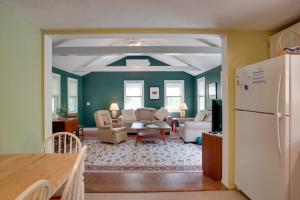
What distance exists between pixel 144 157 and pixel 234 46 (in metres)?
2.90

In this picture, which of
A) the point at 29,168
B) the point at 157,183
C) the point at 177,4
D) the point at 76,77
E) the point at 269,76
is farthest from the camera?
the point at 76,77

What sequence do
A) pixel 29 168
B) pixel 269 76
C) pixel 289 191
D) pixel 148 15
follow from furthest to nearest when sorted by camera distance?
pixel 148 15
pixel 269 76
pixel 289 191
pixel 29 168

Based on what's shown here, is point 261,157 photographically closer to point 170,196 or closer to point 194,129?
point 170,196

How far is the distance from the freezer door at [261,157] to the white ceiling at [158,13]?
1.15 metres

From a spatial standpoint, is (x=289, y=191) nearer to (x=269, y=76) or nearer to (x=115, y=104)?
(x=269, y=76)

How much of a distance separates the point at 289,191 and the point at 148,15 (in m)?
2.28

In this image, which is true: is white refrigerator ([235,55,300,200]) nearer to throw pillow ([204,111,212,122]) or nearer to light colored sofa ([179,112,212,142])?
light colored sofa ([179,112,212,142])

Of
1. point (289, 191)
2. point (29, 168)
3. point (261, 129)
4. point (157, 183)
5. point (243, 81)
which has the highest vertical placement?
point (243, 81)

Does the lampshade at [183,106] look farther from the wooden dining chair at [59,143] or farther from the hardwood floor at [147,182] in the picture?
the wooden dining chair at [59,143]

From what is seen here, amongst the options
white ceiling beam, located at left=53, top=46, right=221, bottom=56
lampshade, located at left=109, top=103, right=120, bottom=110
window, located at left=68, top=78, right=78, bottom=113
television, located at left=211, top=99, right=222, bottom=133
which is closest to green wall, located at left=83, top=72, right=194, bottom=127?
lampshade, located at left=109, top=103, right=120, bottom=110

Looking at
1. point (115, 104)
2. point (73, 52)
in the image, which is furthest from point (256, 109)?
point (115, 104)

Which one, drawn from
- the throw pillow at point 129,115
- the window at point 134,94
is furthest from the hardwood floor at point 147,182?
the window at point 134,94

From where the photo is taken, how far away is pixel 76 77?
8.88m

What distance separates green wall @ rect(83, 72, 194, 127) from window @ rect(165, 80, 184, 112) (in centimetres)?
17
